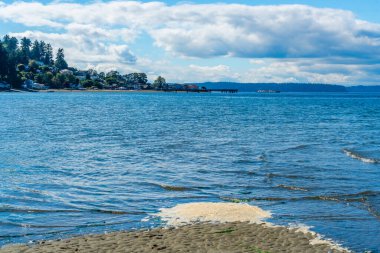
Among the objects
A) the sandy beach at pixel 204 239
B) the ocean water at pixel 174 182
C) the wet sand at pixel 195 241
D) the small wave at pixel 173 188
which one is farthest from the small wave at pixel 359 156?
the wet sand at pixel 195 241

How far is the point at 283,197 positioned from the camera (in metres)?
20.4

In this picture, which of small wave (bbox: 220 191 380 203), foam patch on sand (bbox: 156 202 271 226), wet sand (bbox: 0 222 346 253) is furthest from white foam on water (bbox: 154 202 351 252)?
small wave (bbox: 220 191 380 203)

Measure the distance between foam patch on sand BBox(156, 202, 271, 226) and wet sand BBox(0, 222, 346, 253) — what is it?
1009mm

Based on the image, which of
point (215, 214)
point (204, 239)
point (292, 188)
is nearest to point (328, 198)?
point (292, 188)

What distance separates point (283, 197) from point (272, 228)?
539cm

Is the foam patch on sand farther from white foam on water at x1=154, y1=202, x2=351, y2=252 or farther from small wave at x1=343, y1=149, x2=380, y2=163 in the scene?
small wave at x1=343, y1=149, x2=380, y2=163

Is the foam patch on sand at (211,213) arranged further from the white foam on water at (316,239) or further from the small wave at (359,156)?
the small wave at (359,156)

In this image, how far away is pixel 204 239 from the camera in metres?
13.9

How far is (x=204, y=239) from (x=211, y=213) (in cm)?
341

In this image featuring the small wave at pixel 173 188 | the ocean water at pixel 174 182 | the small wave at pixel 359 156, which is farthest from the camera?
the small wave at pixel 359 156

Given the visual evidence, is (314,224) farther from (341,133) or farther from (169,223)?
(341,133)

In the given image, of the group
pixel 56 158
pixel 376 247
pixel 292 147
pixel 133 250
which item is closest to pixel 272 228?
pixel 376 247

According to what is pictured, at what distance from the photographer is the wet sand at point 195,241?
1281cm

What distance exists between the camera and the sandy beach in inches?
507
